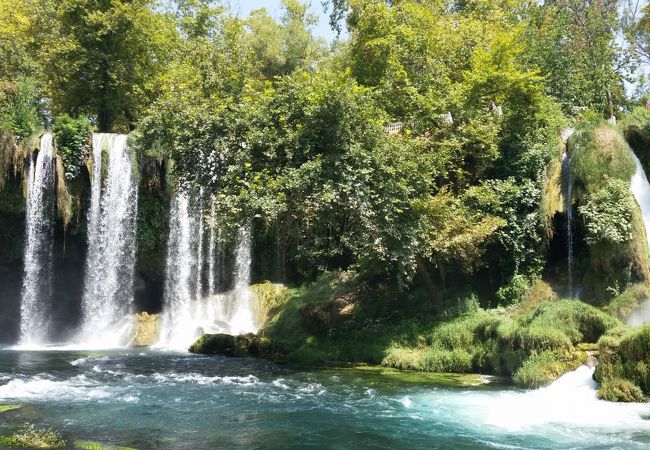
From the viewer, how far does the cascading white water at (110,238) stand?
86.3 ft

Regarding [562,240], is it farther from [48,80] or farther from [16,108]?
[48,80]

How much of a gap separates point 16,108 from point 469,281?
20.7 meters

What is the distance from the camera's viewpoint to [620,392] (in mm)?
12336

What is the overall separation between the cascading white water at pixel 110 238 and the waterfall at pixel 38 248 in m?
1.80

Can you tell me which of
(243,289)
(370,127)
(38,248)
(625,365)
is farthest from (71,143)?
(625,365)

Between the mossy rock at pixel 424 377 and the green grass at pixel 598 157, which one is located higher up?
the green grass at pixel 598 157

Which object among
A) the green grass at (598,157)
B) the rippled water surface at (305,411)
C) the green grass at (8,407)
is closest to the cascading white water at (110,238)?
the rippled water surface at (305,411)

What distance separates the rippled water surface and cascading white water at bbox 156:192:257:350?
799cm

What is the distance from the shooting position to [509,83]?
2214 centimetres

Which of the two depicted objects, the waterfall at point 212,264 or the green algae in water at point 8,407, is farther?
the waterfall at point 212,264

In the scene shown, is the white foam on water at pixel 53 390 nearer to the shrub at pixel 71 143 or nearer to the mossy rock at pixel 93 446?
the mossy rock at pixel 93 446

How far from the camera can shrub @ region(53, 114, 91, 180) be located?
26.2 meters

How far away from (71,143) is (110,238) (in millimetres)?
4393

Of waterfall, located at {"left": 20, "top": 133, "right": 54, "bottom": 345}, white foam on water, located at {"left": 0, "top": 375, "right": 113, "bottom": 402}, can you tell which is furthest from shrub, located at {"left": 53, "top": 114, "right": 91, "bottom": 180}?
white foam on water, located at {"left": 0, "top": 375, "right": 113, "bottom": 402}
